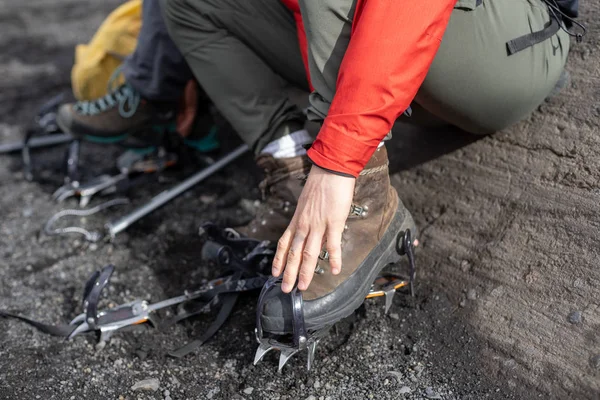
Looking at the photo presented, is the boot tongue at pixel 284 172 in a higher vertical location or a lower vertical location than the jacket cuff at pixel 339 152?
lower

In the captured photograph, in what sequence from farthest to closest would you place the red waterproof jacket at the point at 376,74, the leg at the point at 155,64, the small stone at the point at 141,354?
the leg at the point at 155,64 → the small stone at the point at 141,354 → the red waterproof jacket at the point at 376,74

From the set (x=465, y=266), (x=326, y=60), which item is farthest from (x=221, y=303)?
(x=326, y=60)

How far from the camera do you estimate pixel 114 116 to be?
2.67 metres

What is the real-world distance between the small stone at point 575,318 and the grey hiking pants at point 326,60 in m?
0.60

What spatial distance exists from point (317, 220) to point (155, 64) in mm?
1418

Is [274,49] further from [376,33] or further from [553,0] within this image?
[553,0]

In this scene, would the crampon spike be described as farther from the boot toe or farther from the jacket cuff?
A: the boot toe

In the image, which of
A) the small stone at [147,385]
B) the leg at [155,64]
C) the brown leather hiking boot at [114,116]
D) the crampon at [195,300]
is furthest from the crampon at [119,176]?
the small stone at [147,385]

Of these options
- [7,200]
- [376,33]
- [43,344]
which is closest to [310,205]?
[376,33]

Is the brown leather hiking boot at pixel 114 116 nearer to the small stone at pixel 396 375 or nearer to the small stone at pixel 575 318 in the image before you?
the small stone at pixel 396 375

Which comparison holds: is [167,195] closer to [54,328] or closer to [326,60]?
[54,328]

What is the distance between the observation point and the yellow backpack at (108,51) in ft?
9.30


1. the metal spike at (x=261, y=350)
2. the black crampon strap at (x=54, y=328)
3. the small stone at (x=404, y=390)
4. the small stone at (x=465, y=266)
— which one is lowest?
the black crampon strap at (x=54, y=328)

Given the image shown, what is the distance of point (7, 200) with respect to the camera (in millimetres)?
2881
